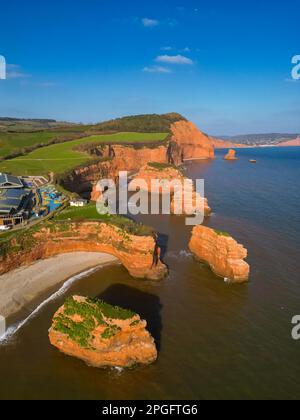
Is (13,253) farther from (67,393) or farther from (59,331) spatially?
(67,393)

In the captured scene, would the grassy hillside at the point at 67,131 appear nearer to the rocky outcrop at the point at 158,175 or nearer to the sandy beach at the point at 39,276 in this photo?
the rocky outcrop at the point at 158,175

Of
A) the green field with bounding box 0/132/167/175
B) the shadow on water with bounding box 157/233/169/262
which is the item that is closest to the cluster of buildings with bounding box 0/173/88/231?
the green field with bounding box 0/132/167/175

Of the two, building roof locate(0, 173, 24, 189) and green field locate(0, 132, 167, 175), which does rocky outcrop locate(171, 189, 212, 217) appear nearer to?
green field locate(0, 132, 167, 175)

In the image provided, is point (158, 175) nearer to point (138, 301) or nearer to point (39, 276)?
point (39, 276)

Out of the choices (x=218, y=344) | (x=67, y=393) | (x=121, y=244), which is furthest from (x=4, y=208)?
(x=218, y=344)

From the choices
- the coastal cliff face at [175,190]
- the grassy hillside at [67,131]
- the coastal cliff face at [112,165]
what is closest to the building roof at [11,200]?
A: the coastal cliff face at [112,165]
